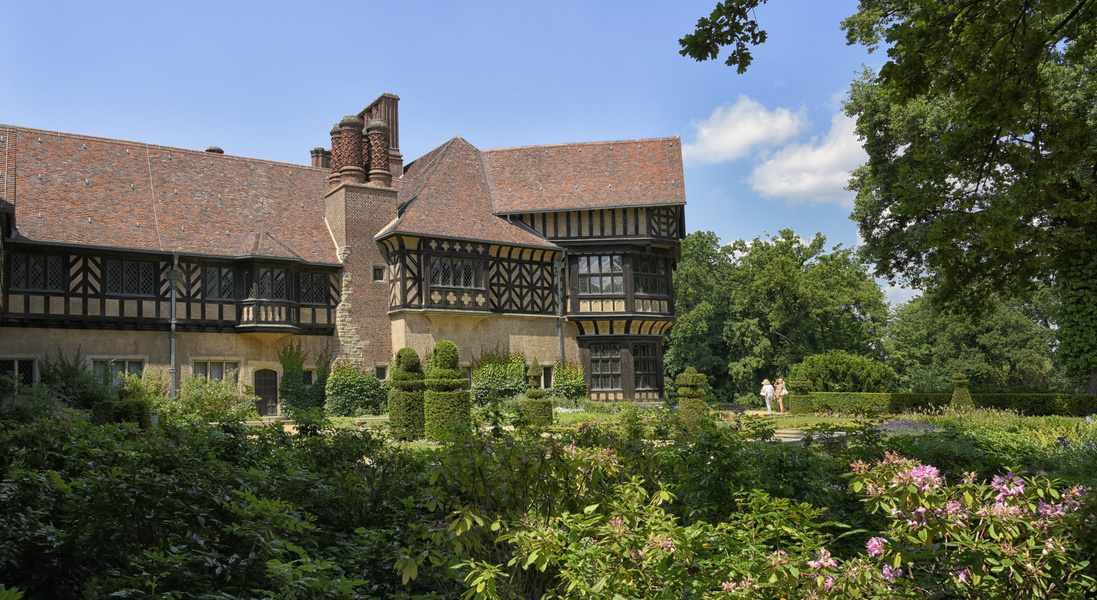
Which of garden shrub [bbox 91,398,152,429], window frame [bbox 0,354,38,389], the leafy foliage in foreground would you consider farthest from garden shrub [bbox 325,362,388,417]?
the leafy foliage in foreground

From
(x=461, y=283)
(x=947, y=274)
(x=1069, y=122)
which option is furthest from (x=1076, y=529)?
(x=461, y=283)

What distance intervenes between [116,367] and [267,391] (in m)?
4.47

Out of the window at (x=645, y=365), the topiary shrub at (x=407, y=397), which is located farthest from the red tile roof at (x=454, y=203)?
the topiary shrub at (x=407, y=397)

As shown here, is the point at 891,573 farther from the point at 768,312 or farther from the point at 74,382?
the point at 768,312

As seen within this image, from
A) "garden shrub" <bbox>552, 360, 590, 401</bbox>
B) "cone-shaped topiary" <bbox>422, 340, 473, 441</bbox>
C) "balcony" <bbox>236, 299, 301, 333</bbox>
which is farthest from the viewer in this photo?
"garden shrub" <bbox>552, 360, 590, 401</bbox>

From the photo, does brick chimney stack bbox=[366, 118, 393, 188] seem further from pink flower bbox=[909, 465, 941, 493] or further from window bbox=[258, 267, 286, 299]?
pink flower bbox=[909, 465, 941, 493]

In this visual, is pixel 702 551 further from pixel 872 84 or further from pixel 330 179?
pixel 330 179

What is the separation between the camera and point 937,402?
80.6 ft

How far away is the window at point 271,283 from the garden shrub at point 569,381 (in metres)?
10.1

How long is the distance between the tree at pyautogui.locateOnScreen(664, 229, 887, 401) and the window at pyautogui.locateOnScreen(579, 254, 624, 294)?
48.0 feet

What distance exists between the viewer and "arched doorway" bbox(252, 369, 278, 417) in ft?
82.1

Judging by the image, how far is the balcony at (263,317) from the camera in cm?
2420

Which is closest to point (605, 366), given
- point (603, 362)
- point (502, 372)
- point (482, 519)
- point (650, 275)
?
point (603, 362)

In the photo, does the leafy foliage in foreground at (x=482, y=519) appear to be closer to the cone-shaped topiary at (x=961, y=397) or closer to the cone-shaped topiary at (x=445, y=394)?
the cone-shaped topiary at (x=445, y=394)
